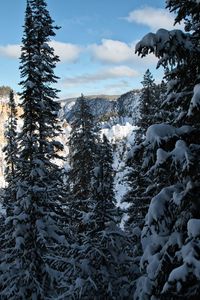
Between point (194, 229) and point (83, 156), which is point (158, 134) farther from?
point (83, 156)

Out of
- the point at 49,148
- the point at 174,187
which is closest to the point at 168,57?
the point at 174,187

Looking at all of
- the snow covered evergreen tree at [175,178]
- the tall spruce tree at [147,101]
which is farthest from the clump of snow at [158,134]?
the tall spruce tree at [147,101]

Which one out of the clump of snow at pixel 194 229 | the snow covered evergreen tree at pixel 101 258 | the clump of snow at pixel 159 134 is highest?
the clump of snow at pixel 159 134

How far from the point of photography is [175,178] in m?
8.62

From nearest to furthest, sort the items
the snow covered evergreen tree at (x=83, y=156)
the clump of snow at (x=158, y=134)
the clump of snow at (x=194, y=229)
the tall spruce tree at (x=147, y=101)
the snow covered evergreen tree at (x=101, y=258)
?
1. the clump of snow at (x=194, y=229)
2. the clump of snow at (x=158, y=134)
3. the snow covered evergreen tree at (x=101, y=258)
4. the tall spruce tree at (x=147, y=101)
5. the snow covered evergreen tree at (x=83, y=156)

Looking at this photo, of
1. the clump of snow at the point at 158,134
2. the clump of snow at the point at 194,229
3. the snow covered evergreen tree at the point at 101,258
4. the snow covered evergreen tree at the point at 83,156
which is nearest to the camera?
the clump of snow at the point at 194,229

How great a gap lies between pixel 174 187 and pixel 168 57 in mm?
2626

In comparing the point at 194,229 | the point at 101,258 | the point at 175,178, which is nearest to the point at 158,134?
the point at 175,178

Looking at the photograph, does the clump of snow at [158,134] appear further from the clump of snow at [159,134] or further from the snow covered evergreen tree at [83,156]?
the snow covered evergreen tree at [83,156]

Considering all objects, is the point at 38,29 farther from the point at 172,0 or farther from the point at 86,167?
the point at 172,0

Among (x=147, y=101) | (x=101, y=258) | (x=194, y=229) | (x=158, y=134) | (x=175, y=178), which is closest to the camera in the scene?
(x=194, y=229)

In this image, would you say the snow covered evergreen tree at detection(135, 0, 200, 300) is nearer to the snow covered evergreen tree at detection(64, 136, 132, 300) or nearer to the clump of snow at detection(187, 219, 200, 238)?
the clump of snow at detection(187, 219, 200, 238)

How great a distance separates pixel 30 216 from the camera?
16.8 m

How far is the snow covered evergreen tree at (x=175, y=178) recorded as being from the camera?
23.6 ft
